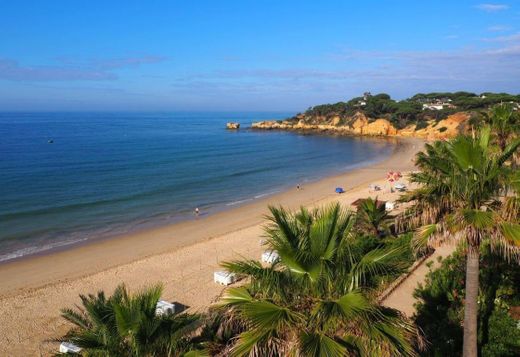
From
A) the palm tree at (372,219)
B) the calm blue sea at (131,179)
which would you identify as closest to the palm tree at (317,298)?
the palm tree at (372,219)

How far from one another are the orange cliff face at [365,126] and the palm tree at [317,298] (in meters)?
66.2

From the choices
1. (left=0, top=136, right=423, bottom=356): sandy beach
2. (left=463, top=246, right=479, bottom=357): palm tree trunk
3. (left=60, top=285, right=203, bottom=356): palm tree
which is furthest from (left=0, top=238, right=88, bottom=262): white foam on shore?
(left=463, top=246, right=479, bottom=357): palm tree trunk

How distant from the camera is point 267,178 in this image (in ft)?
147

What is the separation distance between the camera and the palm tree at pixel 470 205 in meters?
6.17

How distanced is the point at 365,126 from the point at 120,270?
75.9m

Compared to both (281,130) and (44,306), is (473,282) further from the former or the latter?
(281,130)

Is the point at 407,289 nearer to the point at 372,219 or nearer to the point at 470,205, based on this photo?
the point at 372,219

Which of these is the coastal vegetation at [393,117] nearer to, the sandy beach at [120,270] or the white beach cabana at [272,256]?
the sandy beach at [120,270]

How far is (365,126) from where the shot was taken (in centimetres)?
8862

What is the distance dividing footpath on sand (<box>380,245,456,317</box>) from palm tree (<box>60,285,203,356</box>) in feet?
23.6

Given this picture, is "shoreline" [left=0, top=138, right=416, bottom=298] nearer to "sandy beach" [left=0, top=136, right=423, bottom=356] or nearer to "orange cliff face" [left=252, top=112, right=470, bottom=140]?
"sandy beach" [left=0, top=136, right=423, bottom=356]

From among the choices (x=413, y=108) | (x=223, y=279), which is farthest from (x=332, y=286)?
(x=413, y=108)

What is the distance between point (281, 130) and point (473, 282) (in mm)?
98168

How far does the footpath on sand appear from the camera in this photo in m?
12.1
